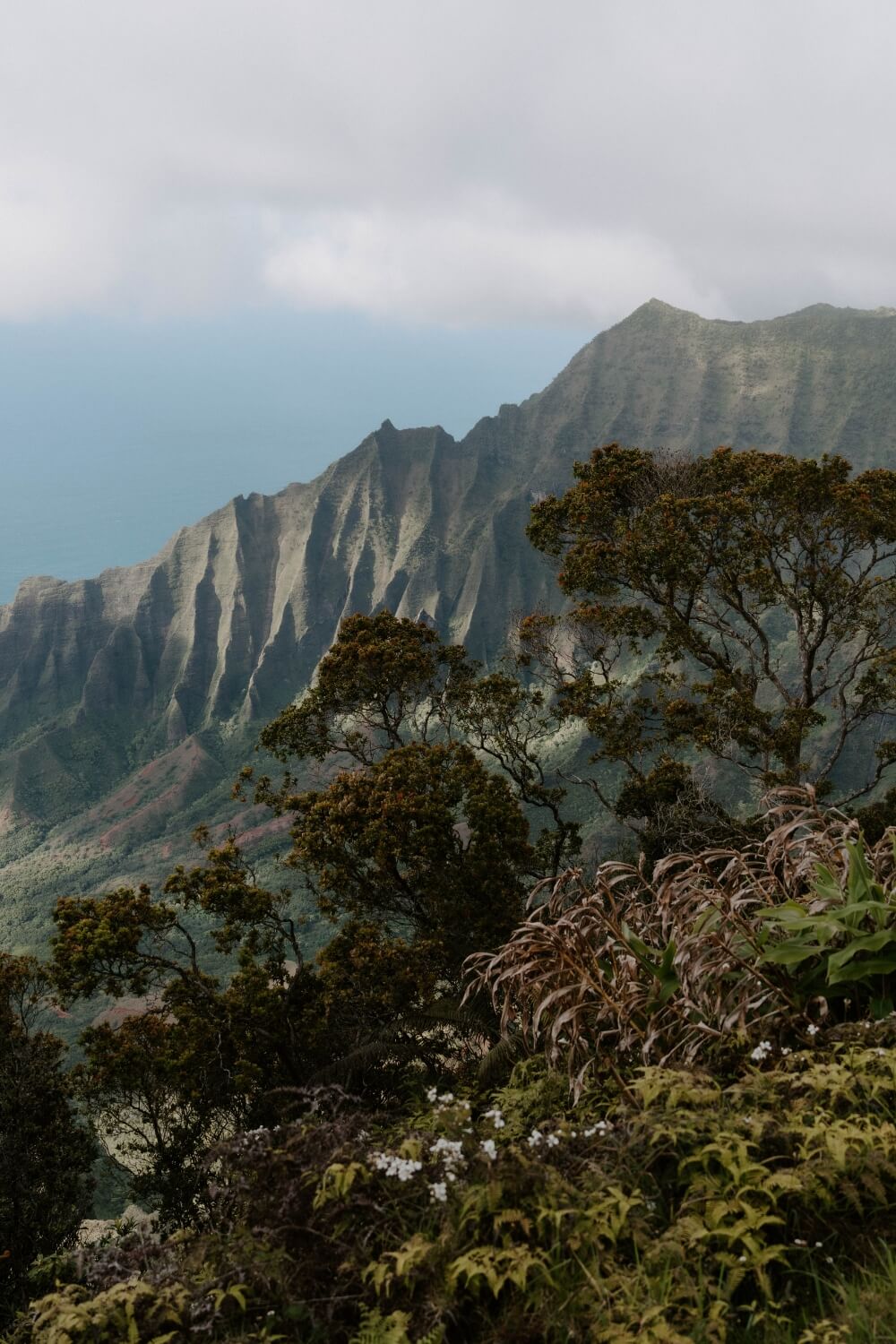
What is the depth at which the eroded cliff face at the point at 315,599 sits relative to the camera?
155 metres

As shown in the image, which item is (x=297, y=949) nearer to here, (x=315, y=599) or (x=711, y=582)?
(x=711, y=582)

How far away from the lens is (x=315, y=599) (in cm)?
19425

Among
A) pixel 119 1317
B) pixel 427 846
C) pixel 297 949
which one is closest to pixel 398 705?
pixel 427 846

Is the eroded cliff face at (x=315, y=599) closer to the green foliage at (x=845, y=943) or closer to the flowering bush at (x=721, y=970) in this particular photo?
the flowering bush at (x=721, y=970)

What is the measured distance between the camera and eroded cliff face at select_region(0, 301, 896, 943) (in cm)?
15500

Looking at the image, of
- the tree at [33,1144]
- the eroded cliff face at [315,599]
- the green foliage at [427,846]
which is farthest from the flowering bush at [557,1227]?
the eroded cliff face at [315,599]

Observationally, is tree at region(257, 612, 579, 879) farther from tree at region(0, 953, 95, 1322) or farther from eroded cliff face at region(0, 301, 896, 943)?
eroded cliff face at region(0, 301, 896, 943)

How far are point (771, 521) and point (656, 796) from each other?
6874 millimetres

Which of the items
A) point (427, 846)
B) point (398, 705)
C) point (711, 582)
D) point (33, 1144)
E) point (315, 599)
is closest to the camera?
point (427, 846)

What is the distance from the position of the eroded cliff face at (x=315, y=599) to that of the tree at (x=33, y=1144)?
126m

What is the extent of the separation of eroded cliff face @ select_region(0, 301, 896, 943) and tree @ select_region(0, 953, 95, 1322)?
12609 cm

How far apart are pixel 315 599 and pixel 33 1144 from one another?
18136 centimetres

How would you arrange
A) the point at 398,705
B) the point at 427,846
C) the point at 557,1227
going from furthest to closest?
the point at 398,705 → the point at 427,846 → the point at 557,1227

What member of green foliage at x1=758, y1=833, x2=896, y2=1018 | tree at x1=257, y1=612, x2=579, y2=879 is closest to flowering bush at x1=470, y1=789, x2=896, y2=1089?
green foliage at x1=758, y1=833, x2=896, y2=1018
